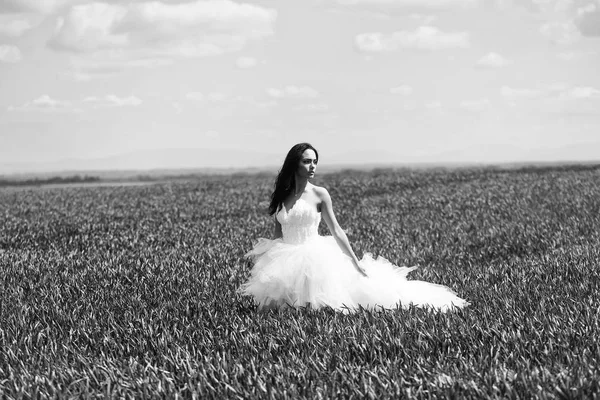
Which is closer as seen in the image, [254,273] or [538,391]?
[538,391]

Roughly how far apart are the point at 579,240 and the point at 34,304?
1086cm

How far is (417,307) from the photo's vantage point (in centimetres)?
773

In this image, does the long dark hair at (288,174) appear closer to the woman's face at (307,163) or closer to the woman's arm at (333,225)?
the woman's face at (307,163)

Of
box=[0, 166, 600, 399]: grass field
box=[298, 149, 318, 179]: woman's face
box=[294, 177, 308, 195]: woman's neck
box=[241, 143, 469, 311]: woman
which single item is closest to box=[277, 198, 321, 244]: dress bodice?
box=[241, 143, 469, 311]: woman

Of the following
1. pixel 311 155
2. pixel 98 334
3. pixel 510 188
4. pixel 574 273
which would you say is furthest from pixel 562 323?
pixel 510 188

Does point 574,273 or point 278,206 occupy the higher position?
point 278,206

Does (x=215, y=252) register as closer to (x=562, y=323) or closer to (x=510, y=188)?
(x=562, y=323)

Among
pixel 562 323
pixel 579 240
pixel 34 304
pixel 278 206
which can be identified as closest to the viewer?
pixel 562 323

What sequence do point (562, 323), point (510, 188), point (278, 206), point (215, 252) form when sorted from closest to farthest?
point (562, 323), point (278, 206), point (215, 252), point (510, 188)

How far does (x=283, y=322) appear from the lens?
726 centimetres

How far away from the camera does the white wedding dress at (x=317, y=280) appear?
26.1ft

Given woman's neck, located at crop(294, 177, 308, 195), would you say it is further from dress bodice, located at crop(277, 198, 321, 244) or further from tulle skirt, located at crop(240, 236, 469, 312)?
tulle skirt, located at crop(240, 236, 469, 312)

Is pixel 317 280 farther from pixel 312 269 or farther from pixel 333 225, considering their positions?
pixel 333 225

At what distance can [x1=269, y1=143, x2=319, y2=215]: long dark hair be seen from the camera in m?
7.71
